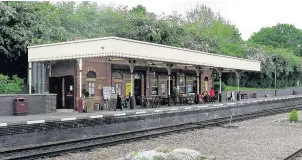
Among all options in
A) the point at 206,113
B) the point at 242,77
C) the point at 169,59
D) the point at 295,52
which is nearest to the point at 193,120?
the point at 206,113

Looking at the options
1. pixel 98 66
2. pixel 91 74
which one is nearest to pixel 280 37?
pixel 98 66

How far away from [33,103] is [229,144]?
10.3m

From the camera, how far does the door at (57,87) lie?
2315 cm

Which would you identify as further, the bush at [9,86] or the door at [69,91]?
the door at [69,91]

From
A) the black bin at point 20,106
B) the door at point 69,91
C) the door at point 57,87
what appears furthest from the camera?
the door at point 57,87

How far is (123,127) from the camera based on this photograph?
17094mm

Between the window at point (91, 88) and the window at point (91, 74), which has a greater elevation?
the window at point (91, 74)

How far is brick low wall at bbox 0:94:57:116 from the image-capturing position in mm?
17859

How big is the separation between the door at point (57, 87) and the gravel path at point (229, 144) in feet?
30.4

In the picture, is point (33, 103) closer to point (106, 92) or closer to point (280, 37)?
point (106, 92)

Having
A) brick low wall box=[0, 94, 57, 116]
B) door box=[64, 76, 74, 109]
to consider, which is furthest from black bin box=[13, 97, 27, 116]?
door box=[64, 76, 74, 109]

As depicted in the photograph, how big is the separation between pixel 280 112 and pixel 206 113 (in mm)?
9512

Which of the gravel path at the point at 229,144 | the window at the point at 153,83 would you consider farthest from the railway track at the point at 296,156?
the window at the point at 153,83

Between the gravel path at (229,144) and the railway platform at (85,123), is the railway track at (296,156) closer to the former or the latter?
the gravel path at (229,144)
